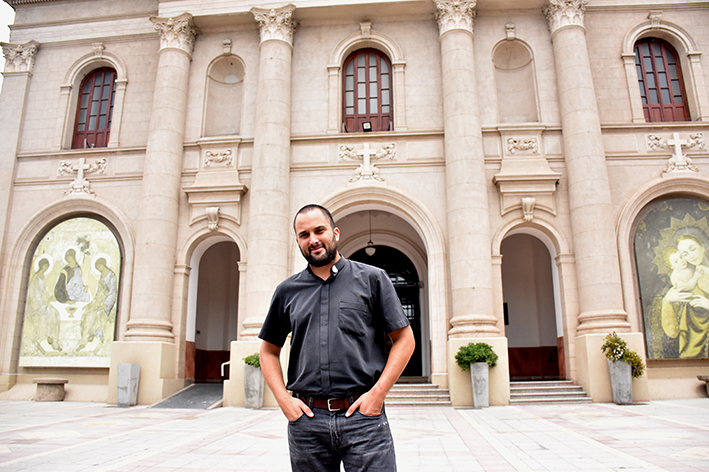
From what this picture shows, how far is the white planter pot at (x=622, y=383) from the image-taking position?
43.3ft

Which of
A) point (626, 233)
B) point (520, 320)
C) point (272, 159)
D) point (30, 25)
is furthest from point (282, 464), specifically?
point (30, 25)

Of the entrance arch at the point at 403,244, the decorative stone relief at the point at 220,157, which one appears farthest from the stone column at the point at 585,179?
the decorative stone relief at the point at 220,157

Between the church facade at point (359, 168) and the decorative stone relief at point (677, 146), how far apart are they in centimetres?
6

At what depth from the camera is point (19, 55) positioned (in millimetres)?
18984

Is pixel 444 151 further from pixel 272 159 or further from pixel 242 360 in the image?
pixel 242 360

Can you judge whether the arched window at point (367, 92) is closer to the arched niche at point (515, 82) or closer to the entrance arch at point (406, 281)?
the arched niche at point (515, 82)

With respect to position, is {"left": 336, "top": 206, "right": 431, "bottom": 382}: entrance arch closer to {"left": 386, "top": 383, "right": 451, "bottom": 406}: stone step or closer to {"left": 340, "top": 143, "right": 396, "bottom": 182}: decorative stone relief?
{"left": 340, "top": 143, "right": 396, "bottom": 182}: decorative stone relief

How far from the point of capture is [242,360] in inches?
577

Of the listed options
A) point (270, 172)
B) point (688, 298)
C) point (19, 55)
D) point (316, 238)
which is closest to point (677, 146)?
point (688, 298)

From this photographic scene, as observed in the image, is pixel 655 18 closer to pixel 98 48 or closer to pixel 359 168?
pixel 359 168

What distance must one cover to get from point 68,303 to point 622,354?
1560 centimetres

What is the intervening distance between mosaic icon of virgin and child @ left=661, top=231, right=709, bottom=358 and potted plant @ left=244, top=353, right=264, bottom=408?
1085 centimetres

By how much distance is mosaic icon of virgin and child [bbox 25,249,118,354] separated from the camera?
1655 centimetres

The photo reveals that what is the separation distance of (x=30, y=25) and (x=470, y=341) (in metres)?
18.1
